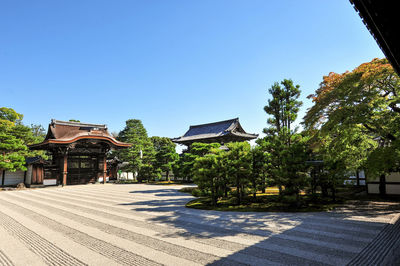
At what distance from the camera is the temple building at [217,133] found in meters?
30.8

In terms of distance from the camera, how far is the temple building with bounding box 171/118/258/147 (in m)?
30.8

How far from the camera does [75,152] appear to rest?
28375mm

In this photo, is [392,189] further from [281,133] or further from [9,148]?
[9,148]

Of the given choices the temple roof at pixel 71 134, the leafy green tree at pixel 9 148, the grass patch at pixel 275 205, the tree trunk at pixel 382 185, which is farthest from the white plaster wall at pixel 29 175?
the tree trunk at pixel 382 185

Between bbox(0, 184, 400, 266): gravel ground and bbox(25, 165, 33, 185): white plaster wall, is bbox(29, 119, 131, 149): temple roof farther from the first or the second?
bbox(0, 184, 400, 266): gravel ground

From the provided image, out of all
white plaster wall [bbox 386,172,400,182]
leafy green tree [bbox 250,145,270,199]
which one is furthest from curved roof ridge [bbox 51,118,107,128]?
white plaster wall [bbox 386,172,400,182]

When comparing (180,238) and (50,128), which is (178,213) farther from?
(50,128)

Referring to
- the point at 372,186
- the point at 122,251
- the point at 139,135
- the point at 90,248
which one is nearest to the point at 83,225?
the point at 90,248

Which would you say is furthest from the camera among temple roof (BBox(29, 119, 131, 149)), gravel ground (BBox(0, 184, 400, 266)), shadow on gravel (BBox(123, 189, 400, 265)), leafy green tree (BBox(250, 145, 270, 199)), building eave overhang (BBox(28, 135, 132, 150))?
temple roof (BBox(29, 119, 131, 149))

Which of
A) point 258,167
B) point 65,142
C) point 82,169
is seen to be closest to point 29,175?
point 82,169

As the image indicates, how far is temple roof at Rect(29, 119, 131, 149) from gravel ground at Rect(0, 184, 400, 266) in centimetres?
1803

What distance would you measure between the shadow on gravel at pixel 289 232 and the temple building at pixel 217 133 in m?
21.1

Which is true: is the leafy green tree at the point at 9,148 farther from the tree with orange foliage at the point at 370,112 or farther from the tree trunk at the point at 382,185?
the tree trunk at the point at 382,185

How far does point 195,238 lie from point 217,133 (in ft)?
87.8
